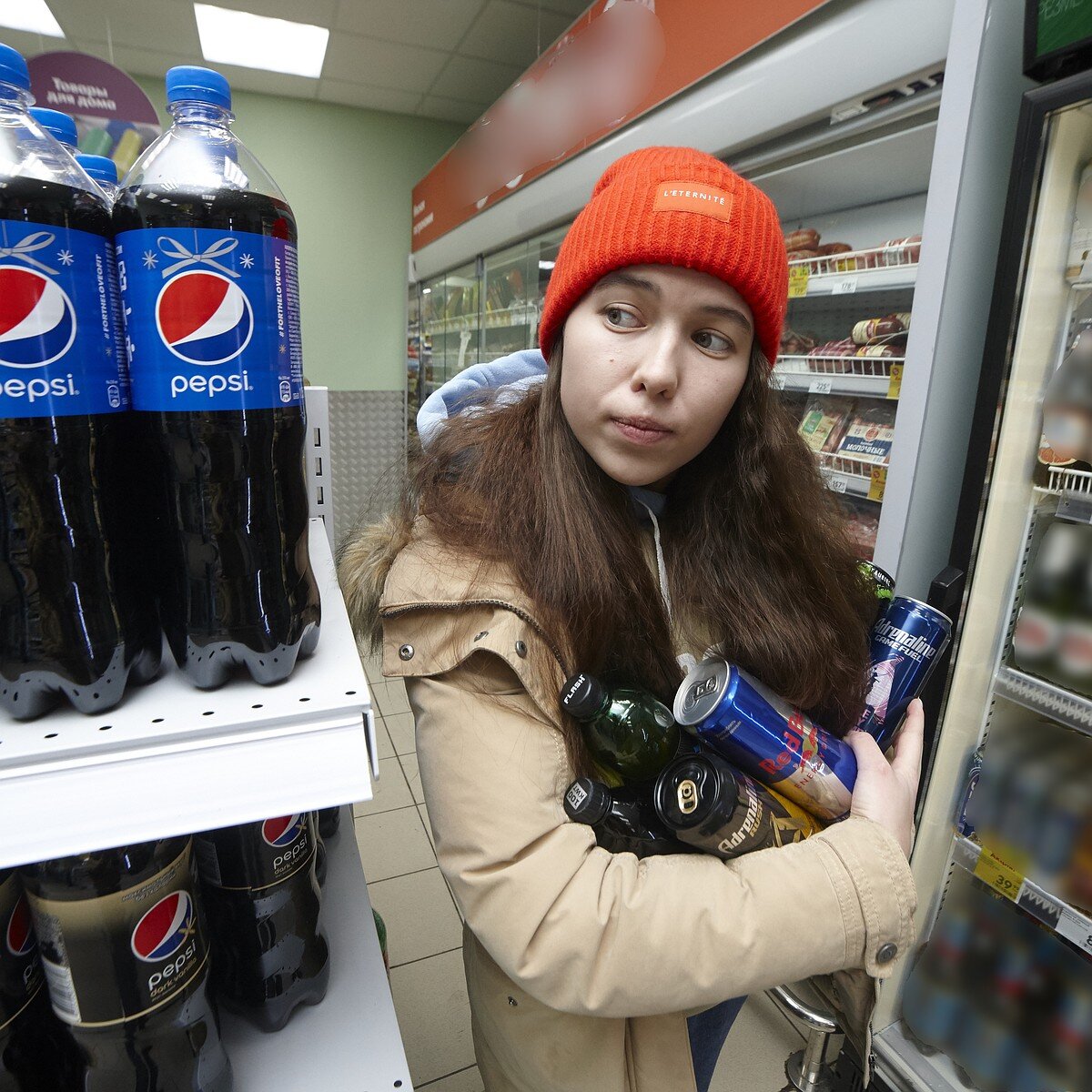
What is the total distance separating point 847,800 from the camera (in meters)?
0.92

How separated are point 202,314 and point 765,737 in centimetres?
78

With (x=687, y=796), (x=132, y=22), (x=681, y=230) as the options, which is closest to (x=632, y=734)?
(x=687, y=796)

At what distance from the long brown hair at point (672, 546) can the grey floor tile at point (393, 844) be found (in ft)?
6.12

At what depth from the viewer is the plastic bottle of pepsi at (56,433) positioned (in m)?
0.48

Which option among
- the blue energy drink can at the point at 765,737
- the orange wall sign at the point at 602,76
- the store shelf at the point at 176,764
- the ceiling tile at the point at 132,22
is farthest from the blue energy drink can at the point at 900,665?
the ceiling tile at the point at 132,22

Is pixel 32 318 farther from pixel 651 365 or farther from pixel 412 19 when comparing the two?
pixel 412 19

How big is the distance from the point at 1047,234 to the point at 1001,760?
1186 millimetres

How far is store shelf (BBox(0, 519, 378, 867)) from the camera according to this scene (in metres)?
0.47

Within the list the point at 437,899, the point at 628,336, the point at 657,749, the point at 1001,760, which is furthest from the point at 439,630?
the point at 437,899

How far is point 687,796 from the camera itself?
2.56ft

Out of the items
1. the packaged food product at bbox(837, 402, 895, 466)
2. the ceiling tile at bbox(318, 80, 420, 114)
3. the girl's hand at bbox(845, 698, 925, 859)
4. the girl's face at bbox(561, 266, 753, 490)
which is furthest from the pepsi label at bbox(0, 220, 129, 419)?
the ceiling tile at bbox(318, 80, 420, 114)

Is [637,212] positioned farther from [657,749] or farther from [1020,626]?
[1020,626]

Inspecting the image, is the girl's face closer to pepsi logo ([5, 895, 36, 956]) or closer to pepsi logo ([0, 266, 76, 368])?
pepsi logo ([0, 266, 76, 368])

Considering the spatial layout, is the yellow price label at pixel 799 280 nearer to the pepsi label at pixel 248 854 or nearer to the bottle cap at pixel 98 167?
the bottle cap at pixel 98 167
